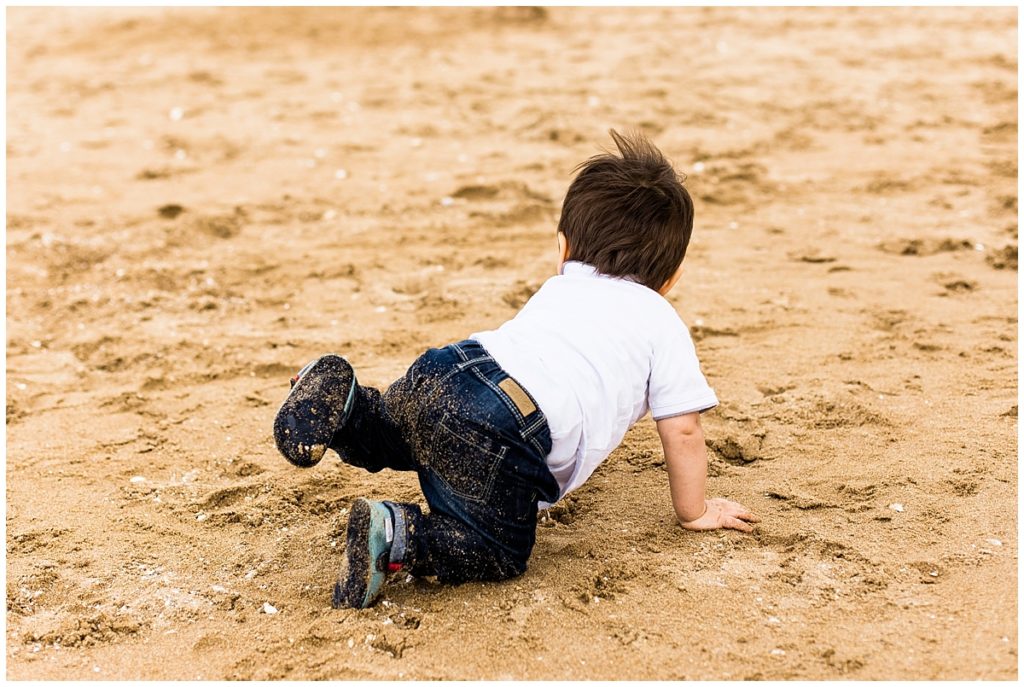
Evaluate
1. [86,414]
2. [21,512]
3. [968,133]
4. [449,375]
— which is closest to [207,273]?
[86,414]

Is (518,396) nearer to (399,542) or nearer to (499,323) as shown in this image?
(399,542)

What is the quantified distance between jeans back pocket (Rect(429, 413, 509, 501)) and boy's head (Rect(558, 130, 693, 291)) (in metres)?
0.52

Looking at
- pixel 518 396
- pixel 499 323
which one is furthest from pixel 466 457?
pixel 499 323

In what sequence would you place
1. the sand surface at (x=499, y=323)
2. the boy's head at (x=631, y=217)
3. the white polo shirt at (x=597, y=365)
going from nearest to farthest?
the sand surface at (x=499, y=323), the white polo shirt at (x=597, y=365), the boy's head at (x=631, y=217)

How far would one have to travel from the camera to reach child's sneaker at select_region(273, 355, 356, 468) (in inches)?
91.4

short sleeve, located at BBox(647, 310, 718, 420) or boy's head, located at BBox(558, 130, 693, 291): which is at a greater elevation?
boy's head, located at BBox(558, 130, 693, 291)

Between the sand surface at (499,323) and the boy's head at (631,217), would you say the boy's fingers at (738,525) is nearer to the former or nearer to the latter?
the sand surface at (499,323)

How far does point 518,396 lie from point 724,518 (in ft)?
2.08

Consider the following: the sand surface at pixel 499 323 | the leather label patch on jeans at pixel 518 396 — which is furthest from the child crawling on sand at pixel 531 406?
the sand surface at pixel 499 323

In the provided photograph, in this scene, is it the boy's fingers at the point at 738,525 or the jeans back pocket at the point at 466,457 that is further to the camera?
the boy's fingers at the point at 738,525

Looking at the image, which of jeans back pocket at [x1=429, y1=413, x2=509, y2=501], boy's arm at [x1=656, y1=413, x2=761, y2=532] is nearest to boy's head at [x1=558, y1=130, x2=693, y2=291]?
boy's arm at [x1=656, y1=413, x2=761, y2=532]

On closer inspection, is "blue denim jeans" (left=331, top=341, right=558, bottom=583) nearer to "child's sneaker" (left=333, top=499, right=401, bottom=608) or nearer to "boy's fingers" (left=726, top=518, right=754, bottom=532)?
"child's sneaker" (left=333, top=499, right=401, bottom=608)

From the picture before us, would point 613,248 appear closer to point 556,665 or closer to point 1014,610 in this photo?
point 556,665

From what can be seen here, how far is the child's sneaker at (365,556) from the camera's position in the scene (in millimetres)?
2279
